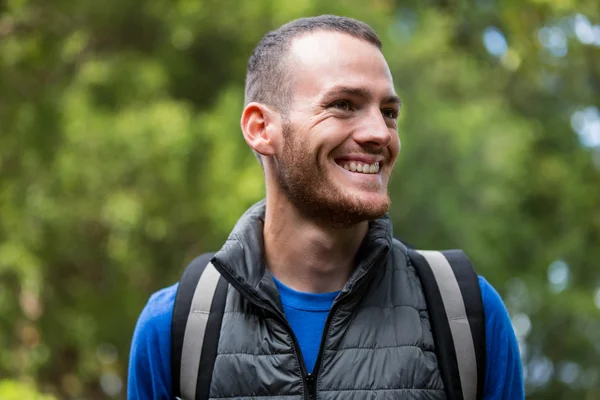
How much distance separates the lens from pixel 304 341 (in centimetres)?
236

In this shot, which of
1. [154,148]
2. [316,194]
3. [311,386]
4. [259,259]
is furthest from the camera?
[154,148]

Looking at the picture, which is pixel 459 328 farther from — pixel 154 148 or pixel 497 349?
pixel 154 148

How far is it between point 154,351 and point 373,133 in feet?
2.68

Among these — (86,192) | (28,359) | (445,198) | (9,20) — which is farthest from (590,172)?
(9,20)

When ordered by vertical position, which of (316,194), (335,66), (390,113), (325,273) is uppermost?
(335,66)

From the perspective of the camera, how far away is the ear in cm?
251

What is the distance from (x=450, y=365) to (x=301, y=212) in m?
0.57

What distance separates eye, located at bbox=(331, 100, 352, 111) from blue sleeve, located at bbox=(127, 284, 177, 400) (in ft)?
2.19

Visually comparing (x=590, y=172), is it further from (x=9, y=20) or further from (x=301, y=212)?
(x=301, y=212)

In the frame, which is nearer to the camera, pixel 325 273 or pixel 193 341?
pixel 193 341

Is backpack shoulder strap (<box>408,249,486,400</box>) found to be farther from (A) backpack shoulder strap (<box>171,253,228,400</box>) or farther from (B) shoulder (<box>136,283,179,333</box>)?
(B) shoulder (<box>136,283,179,333</box>)

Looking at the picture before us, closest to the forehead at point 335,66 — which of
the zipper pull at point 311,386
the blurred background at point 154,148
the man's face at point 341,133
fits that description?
the man's face at point 341,133

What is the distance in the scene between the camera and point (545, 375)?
20844 millimetres

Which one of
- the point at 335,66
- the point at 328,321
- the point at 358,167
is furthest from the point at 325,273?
the point at 335,66
